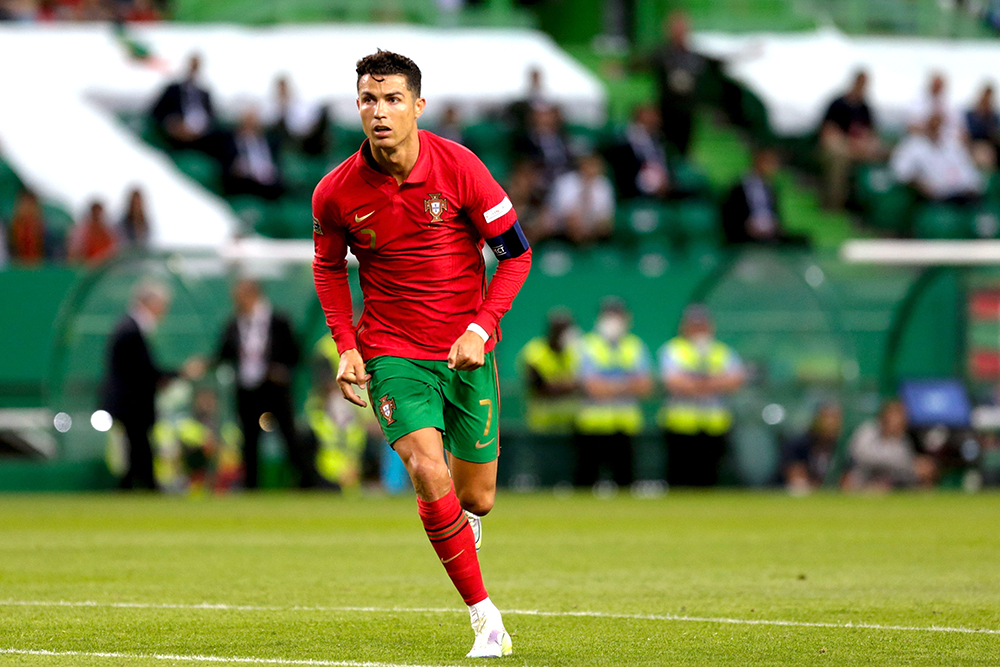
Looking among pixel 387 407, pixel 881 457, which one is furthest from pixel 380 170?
pixel 881 457

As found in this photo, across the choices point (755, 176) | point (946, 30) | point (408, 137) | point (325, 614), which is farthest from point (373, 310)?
point (946, 30)

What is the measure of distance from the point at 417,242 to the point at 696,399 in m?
11.7

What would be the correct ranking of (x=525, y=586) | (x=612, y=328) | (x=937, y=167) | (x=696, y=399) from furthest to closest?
(x=937, y=167), (x=696, y=399), (x=612, y=328), (x=525, y=586)

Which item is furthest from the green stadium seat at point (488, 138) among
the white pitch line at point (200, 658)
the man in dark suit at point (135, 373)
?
the white pitch line at point (200, 658)

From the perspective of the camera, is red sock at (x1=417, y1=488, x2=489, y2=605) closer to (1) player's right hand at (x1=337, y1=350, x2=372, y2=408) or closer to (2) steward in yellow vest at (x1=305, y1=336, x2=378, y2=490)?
(1) player's right hand at (x1=337, y1=350, x2=372, y2=408)

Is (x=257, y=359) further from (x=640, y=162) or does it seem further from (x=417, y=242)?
(x=417, y=242)

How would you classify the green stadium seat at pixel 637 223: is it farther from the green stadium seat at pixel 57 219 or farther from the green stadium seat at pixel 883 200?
the green stadium seat at pixel 57 219

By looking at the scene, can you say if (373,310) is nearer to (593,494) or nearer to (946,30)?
(593,494)

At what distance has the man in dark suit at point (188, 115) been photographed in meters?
21.1

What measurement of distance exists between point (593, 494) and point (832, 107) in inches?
303

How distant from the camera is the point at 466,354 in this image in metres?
6.34

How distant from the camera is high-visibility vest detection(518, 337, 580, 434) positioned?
17.7 metres

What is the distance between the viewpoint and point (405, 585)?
29.4 feet

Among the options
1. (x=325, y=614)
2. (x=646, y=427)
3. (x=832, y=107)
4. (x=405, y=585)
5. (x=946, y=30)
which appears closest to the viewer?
(x=325, y=614)
